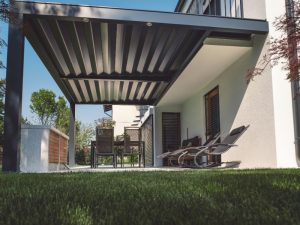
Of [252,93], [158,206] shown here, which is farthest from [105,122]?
[158,206]

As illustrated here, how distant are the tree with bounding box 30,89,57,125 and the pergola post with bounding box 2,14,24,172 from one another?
14653 millimetres

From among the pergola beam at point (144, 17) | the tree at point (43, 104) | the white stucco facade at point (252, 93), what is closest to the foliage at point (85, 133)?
the tree at point (43, 104)

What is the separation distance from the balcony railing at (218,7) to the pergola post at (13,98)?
15.2ft

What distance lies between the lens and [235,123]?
26.3ft

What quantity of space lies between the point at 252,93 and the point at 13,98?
461cm

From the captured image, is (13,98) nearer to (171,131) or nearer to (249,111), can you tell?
(249,111)

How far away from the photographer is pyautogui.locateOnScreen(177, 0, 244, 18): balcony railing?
803cm

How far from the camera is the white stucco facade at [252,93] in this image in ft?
20.4

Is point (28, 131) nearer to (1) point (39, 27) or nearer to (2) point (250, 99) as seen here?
(1) point (39, 27)

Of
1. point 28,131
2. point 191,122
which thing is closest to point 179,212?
point 28,131

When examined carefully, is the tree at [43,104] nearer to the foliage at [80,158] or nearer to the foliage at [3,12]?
the foliage at [80,158]

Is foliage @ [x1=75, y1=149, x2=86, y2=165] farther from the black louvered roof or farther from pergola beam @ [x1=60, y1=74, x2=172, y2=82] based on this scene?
pergola beam @ [x1=60, y1=74, x2=172, y2=82]

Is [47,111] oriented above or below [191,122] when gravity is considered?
above

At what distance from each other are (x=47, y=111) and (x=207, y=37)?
50.8 ft
